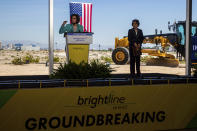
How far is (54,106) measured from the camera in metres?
4.23

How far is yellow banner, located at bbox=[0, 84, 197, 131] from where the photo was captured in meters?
4.09

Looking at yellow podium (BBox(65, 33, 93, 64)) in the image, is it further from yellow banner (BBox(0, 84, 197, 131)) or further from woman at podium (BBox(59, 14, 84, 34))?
yellow banner (BBox(0, 84, 197, 131))

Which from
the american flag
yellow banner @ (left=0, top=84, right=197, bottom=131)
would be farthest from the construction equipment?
yellow banner @ (left=0, top=84, right=197, bottom=131)

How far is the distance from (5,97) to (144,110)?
216cm

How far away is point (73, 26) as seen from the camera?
677 centimetres

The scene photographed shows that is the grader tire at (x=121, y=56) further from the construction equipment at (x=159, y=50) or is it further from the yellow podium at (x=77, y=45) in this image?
the yellow podium at (x=77, y=45)

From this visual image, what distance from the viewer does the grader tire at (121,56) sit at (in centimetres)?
1922

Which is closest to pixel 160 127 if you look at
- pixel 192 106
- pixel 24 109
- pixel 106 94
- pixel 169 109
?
pixel 169 109

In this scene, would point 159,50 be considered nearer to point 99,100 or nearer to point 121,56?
point 121,56

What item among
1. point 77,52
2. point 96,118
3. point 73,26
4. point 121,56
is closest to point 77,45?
point 77,52

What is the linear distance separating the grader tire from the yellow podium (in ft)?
42.1

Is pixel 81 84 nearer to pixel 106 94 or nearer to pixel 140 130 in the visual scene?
pixel 106 94

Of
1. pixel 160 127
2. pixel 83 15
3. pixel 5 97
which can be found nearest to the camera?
pixel 5 97

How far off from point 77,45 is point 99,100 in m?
2.20
